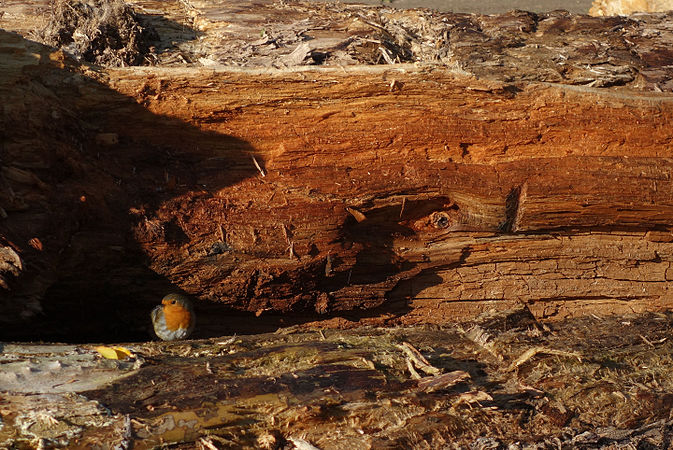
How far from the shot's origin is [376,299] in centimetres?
466

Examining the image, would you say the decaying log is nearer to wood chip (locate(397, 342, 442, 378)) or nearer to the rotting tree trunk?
wood chip (locate(397, 342, 442, 378))

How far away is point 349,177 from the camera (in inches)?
181

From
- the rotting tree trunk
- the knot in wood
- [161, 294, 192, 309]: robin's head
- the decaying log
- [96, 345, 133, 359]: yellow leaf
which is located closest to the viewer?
the decaying log

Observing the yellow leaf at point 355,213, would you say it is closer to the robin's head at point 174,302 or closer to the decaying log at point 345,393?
the decaying log at point 345,393

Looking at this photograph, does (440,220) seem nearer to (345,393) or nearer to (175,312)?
(345,393)

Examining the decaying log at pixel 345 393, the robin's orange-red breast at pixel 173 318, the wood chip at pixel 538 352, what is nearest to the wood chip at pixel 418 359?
the decaying log at pixel 345 393

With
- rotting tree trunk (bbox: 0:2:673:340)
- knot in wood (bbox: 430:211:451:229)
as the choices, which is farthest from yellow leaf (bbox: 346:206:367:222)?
knot in wood (bbox: 430:211:451:229)

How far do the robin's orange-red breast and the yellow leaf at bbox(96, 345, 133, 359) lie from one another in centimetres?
73

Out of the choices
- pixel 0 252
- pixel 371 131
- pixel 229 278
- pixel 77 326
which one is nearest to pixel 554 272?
pixel 371 131

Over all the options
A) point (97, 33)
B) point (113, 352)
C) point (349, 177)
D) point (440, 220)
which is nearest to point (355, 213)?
point (349, 177)

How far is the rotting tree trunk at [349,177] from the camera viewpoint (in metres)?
4.27

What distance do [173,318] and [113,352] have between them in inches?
31.7

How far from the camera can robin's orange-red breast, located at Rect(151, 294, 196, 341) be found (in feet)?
13.6

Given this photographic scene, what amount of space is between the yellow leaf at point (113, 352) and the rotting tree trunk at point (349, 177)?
0.94 meters
